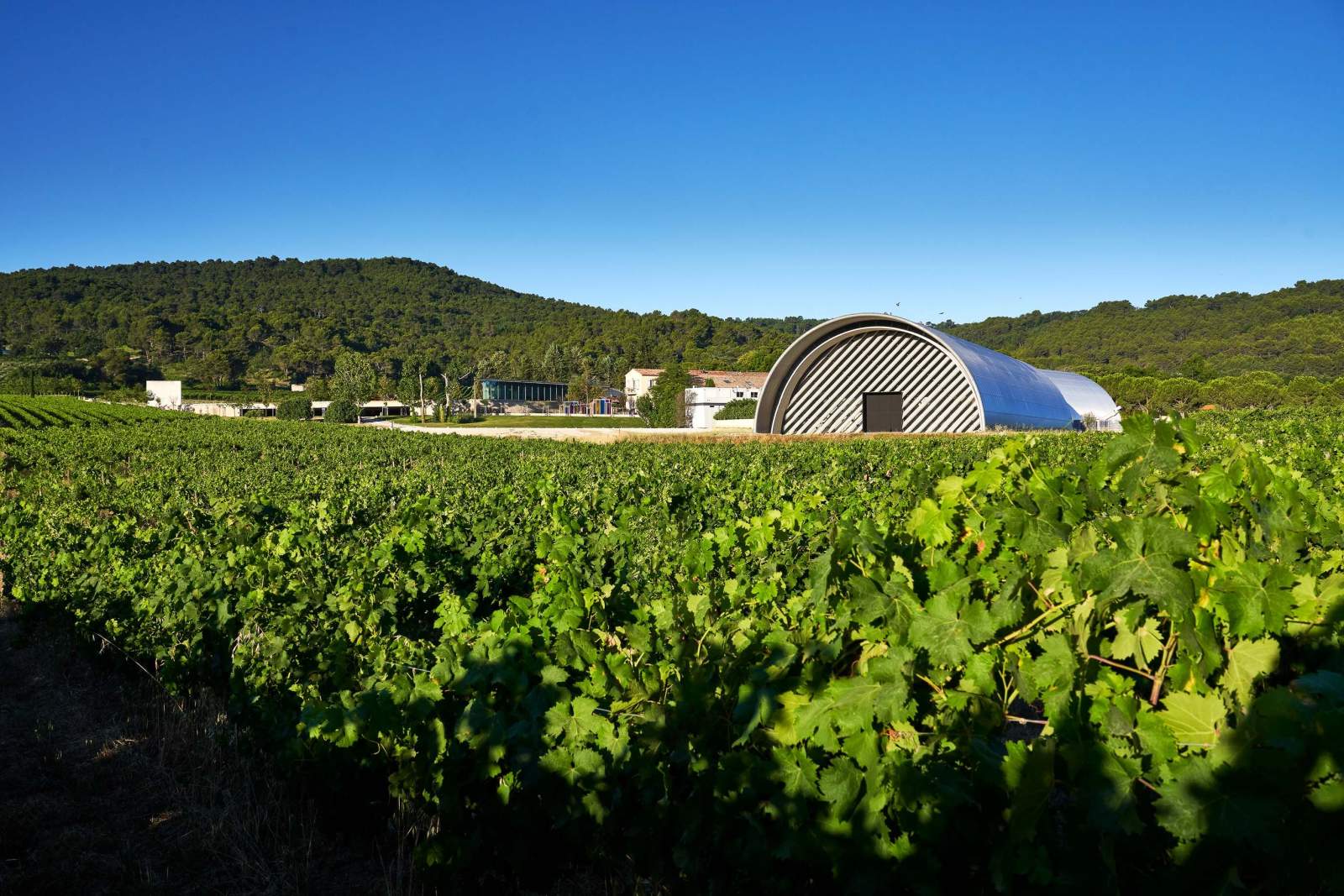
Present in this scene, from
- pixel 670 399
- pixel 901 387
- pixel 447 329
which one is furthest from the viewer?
pixel 447 329

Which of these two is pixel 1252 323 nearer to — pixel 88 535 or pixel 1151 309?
pixel 1151 309

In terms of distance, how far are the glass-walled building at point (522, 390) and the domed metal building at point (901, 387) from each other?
69.1 metres

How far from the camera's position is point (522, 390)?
110062 millimetres

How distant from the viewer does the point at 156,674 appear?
5.25 meters

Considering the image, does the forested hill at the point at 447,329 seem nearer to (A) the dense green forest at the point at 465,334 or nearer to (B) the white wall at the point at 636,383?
(A) the dense green forest at the point at 465,334

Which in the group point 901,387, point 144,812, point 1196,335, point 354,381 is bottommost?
point 144,812

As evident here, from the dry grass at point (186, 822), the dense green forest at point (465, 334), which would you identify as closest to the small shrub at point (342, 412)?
the dense green forest at point (465, 334)

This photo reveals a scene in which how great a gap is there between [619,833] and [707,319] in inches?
5637

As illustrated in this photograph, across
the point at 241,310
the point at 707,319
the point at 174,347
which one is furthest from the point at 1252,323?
the point at 241,310

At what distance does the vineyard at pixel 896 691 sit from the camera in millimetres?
1671

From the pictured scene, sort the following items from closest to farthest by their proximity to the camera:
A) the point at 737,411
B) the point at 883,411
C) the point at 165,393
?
the point at 883,411 < the point at 737,411 < the point at 165,393

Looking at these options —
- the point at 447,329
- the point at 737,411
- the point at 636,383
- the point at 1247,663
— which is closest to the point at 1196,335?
the point at 636,383

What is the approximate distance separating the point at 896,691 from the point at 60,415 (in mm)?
56815

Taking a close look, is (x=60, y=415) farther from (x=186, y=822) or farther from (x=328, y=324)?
(x=328, y=324)
